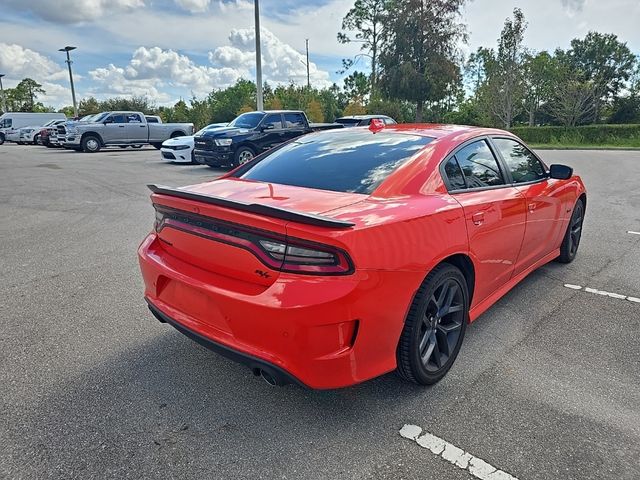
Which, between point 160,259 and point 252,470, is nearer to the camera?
point 252,470

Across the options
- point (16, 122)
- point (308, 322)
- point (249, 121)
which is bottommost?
point (308, 322)

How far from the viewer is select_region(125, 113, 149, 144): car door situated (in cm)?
2184

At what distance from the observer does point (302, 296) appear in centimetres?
202

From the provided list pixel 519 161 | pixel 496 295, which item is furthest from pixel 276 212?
pixel 519 161

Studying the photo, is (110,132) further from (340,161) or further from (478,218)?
(478,218)

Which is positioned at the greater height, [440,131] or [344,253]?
[440,131]

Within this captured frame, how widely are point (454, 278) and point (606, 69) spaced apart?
6293cm

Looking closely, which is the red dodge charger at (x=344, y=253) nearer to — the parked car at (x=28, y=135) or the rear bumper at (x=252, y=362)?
the rear bumper at (x=252, y=362)

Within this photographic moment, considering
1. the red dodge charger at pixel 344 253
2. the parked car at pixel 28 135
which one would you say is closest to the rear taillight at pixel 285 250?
the red dodge charger at pixel 344 253

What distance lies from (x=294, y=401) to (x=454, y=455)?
881mm

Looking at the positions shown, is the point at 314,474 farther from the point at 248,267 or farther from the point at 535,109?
the point at 535,109

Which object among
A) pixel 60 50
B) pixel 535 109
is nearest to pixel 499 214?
pixel 60 50

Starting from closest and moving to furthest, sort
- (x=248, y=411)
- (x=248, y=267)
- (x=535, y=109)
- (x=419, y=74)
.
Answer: (x=248, y=267) < (x=248, y=411) < (x=419, y=74) < (x=535, y=109)

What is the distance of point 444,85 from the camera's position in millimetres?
31750
